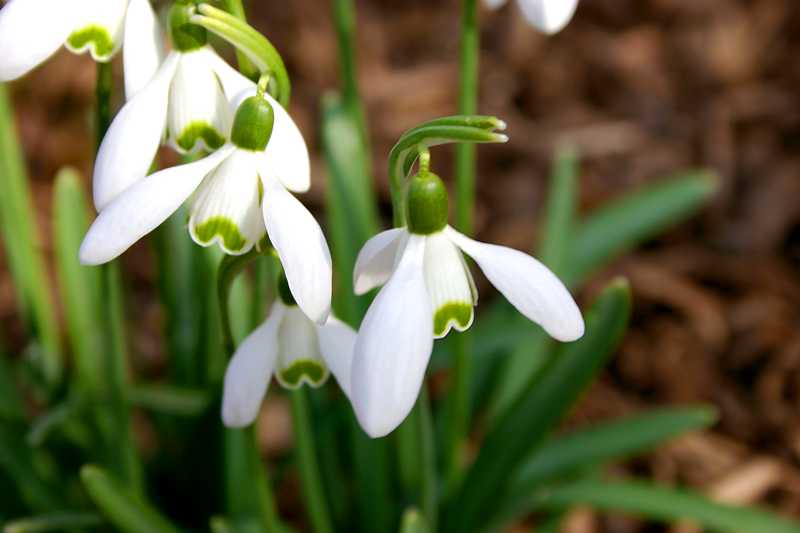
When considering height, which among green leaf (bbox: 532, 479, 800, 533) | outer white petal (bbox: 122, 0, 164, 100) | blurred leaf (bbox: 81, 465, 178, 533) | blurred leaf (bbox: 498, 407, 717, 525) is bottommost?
green leaf (bbox: 532, 479, 800, 533)

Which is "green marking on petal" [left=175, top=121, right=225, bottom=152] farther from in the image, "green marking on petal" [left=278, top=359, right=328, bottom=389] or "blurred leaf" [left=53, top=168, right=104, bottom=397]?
"blurred leaf" [left=53, top=168, right=104, bottom=397]

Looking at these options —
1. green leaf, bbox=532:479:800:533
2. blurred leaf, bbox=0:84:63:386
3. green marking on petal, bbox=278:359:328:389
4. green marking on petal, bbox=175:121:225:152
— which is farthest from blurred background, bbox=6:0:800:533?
green marking on petal, bbox=175:121:225:152

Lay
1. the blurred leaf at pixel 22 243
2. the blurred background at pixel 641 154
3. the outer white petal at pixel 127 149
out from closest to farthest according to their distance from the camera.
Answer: the outer white petal at pixel 127 149, the blurred leaf at pixel 22 243, the blurred background at pixel 641 154

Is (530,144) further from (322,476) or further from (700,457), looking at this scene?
(322,476)

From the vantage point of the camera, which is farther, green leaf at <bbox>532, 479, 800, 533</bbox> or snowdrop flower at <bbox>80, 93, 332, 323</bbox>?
green leaf at <bbox>532, 479, 800, 533</bbox>

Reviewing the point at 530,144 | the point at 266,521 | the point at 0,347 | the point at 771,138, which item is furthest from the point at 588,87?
the point at 266,521

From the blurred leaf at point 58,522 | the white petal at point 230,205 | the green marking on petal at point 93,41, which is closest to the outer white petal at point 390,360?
the white petal at point 230,205

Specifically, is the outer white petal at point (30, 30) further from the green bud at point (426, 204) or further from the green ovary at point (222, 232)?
the green bud at point (426, 204)
